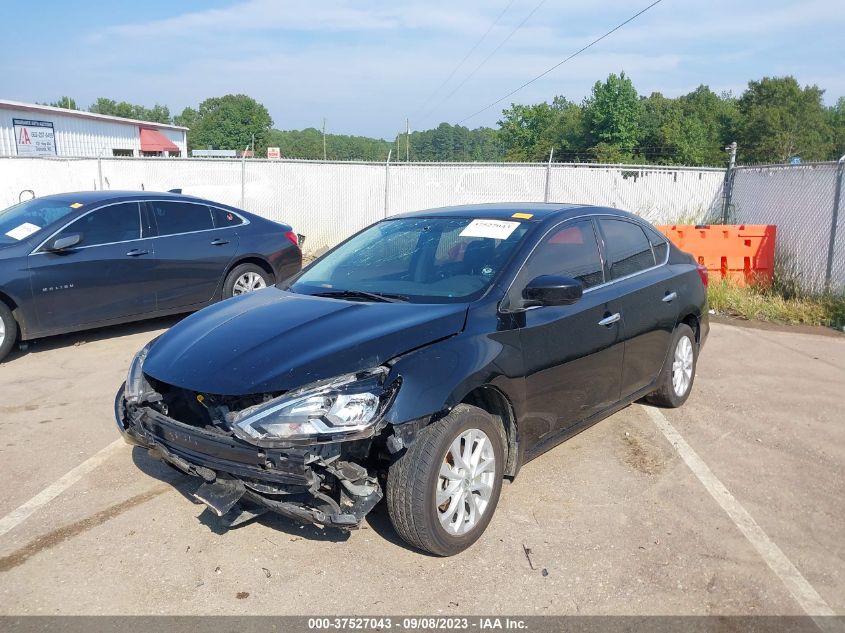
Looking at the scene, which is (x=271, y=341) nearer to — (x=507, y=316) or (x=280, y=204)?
(x=507, y=316)

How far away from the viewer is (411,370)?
3.20 metres

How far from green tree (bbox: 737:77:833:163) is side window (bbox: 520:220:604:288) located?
6917 cm

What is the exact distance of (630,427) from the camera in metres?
5.25

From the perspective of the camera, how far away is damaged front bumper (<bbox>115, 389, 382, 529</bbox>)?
2992 mm

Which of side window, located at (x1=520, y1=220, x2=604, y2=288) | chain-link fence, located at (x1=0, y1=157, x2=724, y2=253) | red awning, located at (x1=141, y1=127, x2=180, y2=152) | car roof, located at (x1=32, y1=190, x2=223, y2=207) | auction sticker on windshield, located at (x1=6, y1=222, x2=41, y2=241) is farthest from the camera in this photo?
red awning, located at (x1=141, y1=127, x2=180, y2=152)

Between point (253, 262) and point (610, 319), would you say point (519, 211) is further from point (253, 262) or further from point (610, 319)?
point (253, 262)

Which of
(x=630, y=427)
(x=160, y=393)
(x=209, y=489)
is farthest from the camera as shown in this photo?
(x=630, y=427)

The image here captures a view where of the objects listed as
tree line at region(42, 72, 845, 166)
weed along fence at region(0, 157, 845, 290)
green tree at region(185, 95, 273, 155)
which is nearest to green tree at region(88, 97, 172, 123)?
green tree at region(185, 95, 273, 155)

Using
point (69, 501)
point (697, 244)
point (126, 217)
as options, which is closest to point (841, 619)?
point (69, 501)

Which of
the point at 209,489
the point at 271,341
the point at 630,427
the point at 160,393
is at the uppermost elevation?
the point at 271,341

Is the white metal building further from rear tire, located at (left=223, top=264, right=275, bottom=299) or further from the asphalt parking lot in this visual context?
the asphalt parking lot

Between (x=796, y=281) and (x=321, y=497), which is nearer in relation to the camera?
(x=321, y=497)

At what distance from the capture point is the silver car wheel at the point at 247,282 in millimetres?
8523

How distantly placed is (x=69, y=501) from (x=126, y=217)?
4.39 meters
